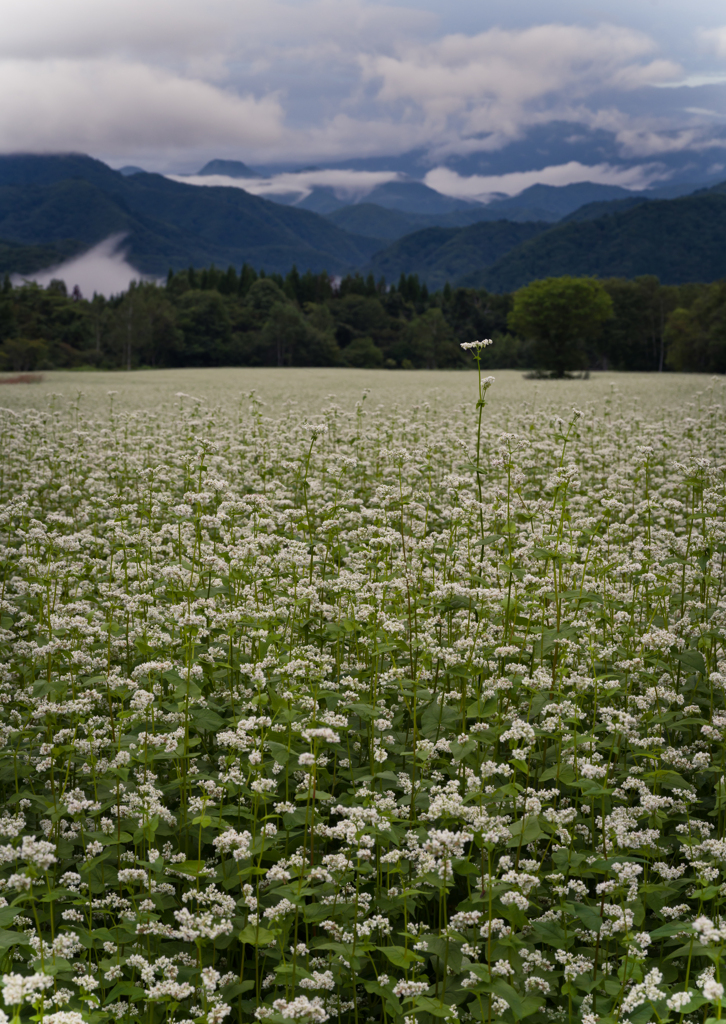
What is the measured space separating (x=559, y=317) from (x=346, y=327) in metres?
69.5

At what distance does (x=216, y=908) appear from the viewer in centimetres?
392

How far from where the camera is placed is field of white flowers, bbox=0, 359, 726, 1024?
3.91 meters

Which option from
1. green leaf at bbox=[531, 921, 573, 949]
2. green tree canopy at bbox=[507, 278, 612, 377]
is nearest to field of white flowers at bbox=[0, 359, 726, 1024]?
green leaf at bbox=[531, 921, 573, 949]

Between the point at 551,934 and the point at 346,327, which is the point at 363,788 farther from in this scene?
the point at 346,327

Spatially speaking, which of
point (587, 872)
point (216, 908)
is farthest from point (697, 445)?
point (216, 908)

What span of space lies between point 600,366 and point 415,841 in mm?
148237

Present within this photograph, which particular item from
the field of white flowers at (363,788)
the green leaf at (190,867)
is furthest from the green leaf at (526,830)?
the green leaf at (190,867)

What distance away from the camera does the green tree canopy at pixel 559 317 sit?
274 ft

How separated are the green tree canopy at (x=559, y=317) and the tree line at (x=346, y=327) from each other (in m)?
0.16

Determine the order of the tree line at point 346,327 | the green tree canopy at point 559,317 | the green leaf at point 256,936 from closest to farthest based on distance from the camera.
Result: the green leaf at point 256,936 → the green tree canopy at point 559,317 → the tree line at point 346,327

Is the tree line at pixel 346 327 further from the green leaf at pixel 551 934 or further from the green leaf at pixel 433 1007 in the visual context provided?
the green leaf at pixel 433 1007

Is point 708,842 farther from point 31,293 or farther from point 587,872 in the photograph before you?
point 31,293

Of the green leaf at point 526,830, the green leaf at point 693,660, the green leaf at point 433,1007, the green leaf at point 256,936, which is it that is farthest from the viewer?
the green leaf at point 693,660

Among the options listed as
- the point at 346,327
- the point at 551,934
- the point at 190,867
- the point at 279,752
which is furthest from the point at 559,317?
the point at 190,867
